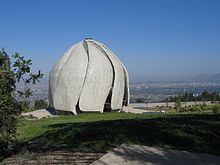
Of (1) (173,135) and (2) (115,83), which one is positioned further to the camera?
(2) (115,83)

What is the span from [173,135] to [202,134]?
645 millimetres

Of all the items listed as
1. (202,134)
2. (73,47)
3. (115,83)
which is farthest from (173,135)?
(73,47)

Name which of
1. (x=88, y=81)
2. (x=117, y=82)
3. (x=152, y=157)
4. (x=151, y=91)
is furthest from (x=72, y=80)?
(x=151, y=91)

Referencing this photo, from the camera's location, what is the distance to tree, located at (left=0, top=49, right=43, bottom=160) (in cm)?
519

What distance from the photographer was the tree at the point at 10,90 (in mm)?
5188

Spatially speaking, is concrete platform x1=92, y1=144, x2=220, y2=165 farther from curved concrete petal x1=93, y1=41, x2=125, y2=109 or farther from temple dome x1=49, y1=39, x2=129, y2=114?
curved concrete petal x1=93, y1=41, x2=125, y2=109

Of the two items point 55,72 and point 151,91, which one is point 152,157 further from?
point 151,91

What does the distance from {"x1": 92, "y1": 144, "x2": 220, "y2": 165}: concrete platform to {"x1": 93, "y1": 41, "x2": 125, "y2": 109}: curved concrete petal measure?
58.6 ft

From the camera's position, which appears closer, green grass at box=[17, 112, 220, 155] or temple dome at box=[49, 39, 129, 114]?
green grass at box=[17, 112, 220, 155]

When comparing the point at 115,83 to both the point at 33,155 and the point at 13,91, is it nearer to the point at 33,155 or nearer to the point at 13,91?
the point at 33,155

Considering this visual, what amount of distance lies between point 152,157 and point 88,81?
17990 millimetres

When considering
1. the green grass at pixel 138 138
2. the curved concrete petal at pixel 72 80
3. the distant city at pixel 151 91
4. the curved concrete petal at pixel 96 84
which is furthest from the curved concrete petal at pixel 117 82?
the green grass at pixel 138 138

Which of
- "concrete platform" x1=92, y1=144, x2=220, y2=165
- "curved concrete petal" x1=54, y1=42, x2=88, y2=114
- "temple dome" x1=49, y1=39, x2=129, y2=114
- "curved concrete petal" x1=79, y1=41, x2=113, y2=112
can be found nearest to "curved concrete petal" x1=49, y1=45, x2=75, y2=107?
"temple dome" x1=49, y1=39, x2=129, y2=114

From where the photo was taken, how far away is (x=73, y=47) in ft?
86.9
